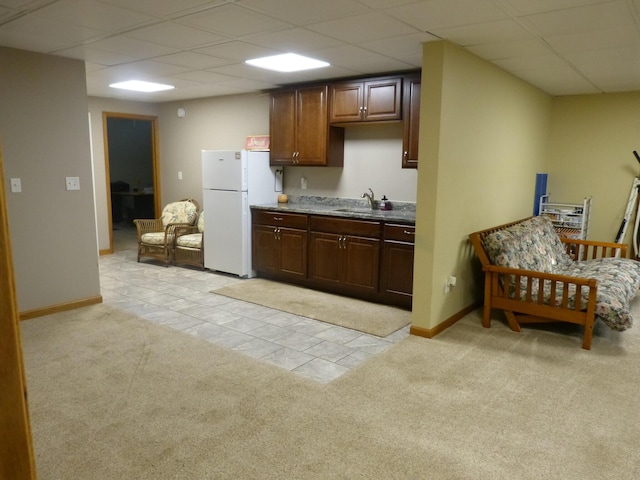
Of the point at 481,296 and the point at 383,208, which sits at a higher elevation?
the point at 383,208

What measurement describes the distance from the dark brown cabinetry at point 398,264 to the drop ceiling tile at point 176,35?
223 centimetres

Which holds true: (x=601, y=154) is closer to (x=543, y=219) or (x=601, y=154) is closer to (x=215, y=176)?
(x=543, y=219)

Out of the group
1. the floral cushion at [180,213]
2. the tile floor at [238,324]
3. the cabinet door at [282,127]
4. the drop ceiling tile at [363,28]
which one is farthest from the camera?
the floral cushion at [180,213]

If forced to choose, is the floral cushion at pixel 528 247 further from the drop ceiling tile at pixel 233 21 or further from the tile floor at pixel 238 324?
the drop ceiling tile at pixel 233 21

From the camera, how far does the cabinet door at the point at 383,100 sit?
4566 mm

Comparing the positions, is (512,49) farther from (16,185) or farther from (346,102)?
(16,185)

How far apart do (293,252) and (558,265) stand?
2751mm

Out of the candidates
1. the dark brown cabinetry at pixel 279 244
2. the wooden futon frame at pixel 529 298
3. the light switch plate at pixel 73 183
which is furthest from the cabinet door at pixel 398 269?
the light switch plate at pixel 73 183

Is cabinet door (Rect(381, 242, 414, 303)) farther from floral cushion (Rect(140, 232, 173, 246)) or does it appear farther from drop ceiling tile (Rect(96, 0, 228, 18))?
floral cushion (Rect(140, 232, 173, 246))

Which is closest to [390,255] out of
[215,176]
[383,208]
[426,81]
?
[383,208]

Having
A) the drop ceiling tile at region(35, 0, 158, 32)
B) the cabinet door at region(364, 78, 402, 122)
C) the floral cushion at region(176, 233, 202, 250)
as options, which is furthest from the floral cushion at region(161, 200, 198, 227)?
the drop ceiling tile at region(35, 0, 158, 32)

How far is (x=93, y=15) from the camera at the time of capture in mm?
2943

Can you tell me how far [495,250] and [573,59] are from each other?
5.64 feet

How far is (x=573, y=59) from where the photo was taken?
3.89 metres
